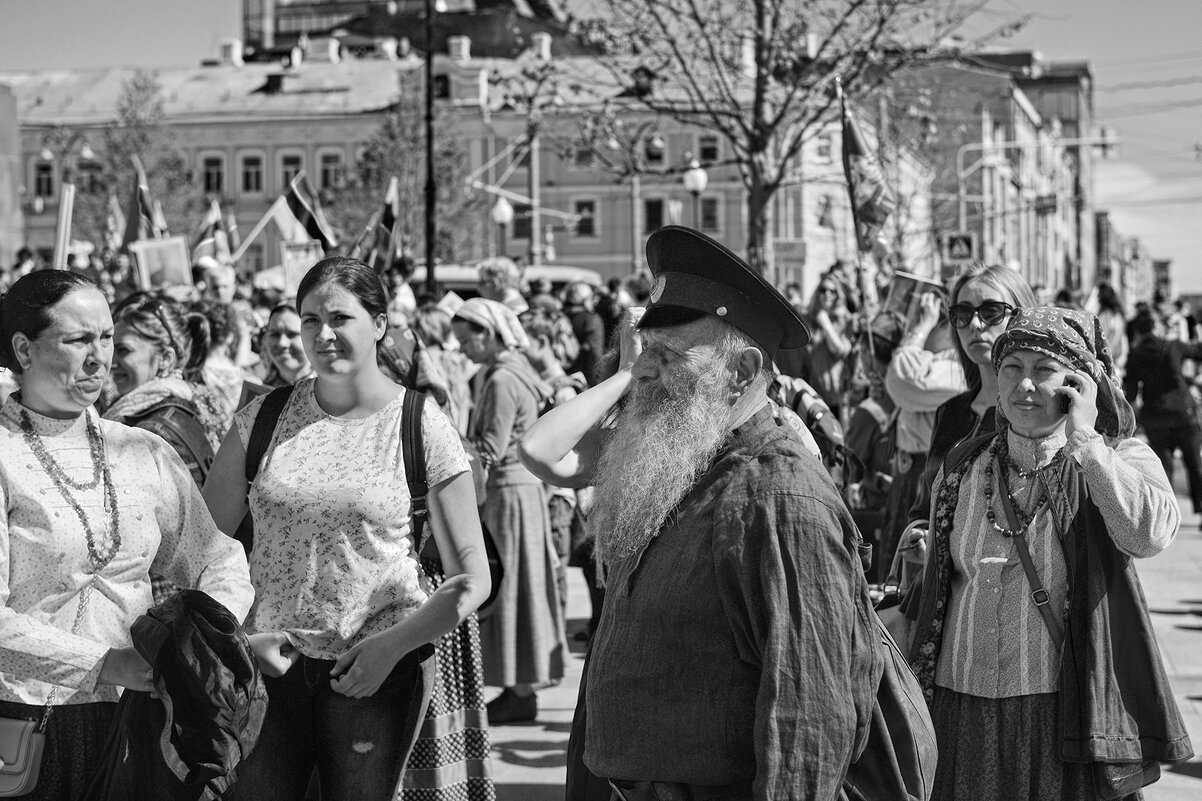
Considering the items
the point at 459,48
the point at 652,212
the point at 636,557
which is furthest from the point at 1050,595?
the point at 459,48

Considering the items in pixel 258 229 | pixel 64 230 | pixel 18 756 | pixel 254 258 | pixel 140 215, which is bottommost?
pixel 18 756

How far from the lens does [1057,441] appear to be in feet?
13.3

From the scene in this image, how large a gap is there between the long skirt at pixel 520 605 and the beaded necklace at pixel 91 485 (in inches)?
161

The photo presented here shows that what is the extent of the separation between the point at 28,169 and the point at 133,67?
8.96 meters

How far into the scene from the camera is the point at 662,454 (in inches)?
111

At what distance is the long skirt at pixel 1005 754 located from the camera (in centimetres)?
384

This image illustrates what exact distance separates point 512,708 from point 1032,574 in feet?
13.0

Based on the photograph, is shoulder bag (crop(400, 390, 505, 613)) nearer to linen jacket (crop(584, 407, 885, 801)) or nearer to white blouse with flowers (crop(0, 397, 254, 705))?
white blouse with flowers (crop(0, 397, 254, 705))

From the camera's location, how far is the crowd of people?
2.70 m

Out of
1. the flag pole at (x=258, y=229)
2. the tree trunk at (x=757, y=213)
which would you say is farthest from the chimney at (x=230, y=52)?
the tree trunk at (x=757, y=213)

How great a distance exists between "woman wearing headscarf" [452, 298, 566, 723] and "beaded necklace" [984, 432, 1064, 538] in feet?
11.4

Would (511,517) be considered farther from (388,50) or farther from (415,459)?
(388,50)

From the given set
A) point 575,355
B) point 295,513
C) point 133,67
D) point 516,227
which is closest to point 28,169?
point 133,67

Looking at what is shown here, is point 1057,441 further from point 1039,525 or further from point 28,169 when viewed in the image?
point 28,169
